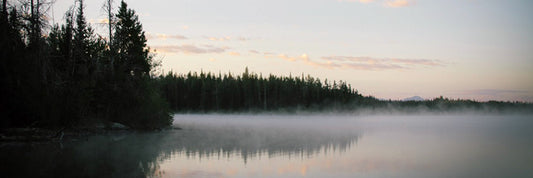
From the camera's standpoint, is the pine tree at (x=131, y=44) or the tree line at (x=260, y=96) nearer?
the pine tree at (x=131, y=44)

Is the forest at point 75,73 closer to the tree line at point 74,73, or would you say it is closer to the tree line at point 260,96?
the tree line at point 74,73

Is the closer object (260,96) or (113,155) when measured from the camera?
(113,155)

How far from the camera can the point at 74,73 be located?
104 feet

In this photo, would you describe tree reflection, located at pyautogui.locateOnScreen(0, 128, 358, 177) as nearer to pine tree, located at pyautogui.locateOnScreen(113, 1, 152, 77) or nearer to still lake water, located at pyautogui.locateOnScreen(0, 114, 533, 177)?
still lake water, located at pyautogui.locateOnScreen(0, 114, 533, 177)

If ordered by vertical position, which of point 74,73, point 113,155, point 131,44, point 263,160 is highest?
point 131,44

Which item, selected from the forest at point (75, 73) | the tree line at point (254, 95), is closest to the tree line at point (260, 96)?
the tree line at point (254, 95)

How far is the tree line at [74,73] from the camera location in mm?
22750

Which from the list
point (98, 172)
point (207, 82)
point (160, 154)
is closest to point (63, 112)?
point (160, 154)

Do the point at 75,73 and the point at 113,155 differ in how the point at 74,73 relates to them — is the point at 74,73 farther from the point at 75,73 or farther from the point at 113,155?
the point at 113,155

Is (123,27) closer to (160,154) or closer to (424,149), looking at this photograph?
(160,154)

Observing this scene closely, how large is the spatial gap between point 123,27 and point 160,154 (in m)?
25.0

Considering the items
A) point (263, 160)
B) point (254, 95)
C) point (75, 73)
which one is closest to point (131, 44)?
point (75, 73)

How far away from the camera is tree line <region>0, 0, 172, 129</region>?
22750mm

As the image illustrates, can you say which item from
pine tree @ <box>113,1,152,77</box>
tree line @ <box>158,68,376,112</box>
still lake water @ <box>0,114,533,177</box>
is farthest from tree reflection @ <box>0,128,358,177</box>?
tree line @ <box>158,68,376,112</box>
